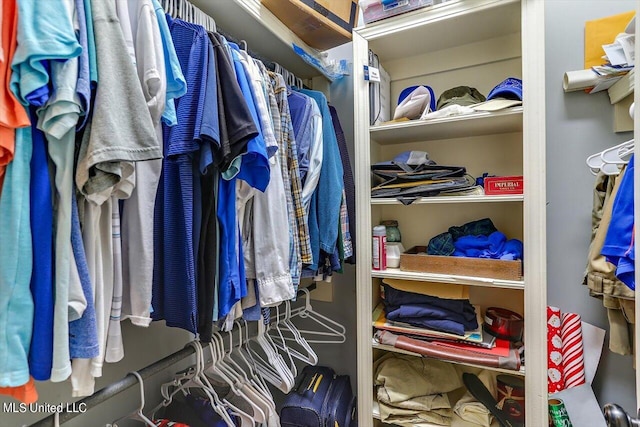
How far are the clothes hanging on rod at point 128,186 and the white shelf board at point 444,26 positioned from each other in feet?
1.99

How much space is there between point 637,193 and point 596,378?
1.18 m

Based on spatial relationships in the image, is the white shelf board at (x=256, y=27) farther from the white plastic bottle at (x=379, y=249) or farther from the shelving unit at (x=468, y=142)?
the white plastic bottle at (x=379, y=249)

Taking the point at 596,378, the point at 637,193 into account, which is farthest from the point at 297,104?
the point at 596,378

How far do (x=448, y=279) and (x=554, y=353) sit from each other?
0.55 metres

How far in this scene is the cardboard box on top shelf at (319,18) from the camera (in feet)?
3.69

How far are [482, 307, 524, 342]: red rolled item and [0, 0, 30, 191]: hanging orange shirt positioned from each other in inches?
58.5

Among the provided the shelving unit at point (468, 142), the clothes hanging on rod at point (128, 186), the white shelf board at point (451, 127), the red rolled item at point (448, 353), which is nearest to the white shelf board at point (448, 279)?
the shelving unit at point (468, 142)

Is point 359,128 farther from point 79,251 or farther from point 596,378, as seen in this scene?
point 596,378

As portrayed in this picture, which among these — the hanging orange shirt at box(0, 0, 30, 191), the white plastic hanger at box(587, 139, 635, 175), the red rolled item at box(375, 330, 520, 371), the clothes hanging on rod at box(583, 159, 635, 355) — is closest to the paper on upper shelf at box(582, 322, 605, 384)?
the clothes hanging on rod at box(583, 159, 635, 355)

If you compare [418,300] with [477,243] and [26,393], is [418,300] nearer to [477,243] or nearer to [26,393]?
[477,243]

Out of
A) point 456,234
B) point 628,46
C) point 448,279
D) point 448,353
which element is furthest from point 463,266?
point 628,46

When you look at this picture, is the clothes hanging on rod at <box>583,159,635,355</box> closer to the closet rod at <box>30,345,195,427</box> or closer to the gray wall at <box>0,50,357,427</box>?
the gray wall at <box>0,50,357,427</box>

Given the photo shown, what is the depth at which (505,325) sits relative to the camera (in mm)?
1194

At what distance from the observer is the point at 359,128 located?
1308 millimetres
